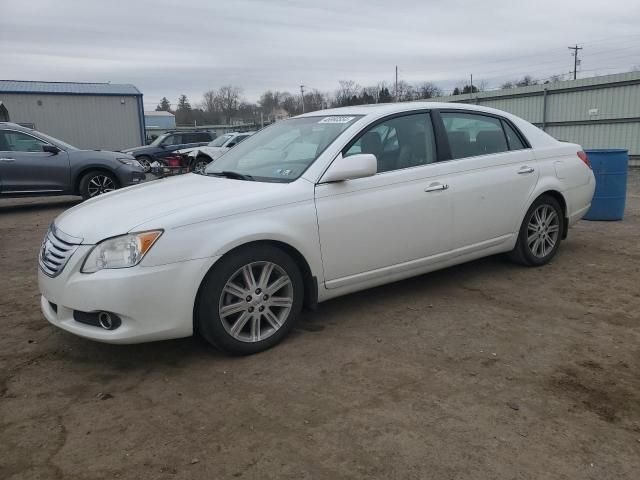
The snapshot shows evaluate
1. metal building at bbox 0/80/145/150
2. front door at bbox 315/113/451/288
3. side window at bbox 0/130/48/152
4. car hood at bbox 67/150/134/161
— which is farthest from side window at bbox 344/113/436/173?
metal building at bbox 0/80/145/150

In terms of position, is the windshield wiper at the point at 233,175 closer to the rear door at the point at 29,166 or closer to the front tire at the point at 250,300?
the front tire at the point at 250,300

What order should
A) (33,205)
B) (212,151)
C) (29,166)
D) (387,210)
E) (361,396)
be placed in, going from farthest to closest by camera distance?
(212,151), (33,205), (29,166), (387,210), (361,396)

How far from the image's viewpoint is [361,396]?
310cm

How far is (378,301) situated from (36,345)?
259 centimetres

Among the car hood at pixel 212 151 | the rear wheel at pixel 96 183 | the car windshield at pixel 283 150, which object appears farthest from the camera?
the car hood at pixel 212 151

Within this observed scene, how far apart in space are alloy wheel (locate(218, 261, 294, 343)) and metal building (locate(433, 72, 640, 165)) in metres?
16.1

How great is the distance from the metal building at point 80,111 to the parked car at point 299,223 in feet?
80.0

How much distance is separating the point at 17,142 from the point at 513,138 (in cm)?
914

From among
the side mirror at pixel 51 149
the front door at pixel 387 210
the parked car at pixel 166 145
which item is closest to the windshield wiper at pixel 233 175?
the front door at pixel 387 210

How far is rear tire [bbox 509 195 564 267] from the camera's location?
5.28 meters

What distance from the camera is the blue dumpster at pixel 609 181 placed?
24.3ft

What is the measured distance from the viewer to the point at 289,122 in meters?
4.96

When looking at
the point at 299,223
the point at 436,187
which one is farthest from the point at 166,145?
the point at 299,223

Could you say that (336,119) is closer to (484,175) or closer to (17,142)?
(484,175)
